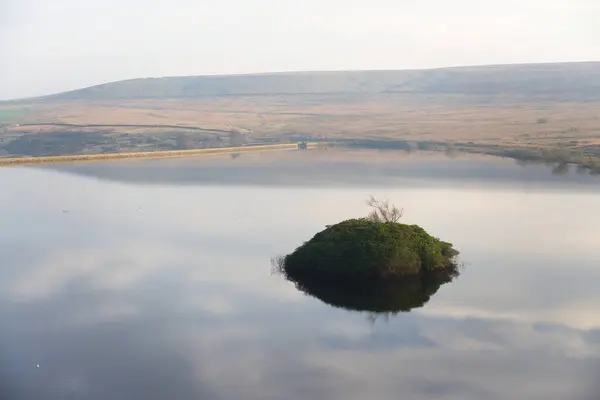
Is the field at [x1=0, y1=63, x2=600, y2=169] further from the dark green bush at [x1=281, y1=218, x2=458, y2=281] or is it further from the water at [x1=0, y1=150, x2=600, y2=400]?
the dark green bush at [x1=281, y1=218, x2=458, y2=281]

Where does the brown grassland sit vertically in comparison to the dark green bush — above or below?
above

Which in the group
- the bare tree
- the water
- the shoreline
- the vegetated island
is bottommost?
the shoreline

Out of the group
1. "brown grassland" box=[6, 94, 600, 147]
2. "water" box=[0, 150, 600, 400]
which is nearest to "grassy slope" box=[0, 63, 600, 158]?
"brown grassland" box=[6, 94, 600, 147]

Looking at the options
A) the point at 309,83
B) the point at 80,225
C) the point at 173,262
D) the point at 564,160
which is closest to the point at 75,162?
the point at 80,225

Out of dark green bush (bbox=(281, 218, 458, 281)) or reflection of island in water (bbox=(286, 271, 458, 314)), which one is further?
dark green bush (bbox=(281, 218, 458, 281))

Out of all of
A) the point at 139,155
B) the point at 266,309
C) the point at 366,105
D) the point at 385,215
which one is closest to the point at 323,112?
the point at 366,105

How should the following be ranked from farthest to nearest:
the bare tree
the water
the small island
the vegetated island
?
the bare tree < the small island < the vegetated island < the water

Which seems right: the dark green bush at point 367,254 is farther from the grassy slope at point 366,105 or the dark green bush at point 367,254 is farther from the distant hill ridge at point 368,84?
the distant hill ridge at point 368,84

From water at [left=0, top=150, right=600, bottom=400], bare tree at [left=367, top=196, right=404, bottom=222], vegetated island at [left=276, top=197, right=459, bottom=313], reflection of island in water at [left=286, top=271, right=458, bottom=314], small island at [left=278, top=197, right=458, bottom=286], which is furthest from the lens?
bare tree at [left=367, top=196, right=404, bottom=222]
